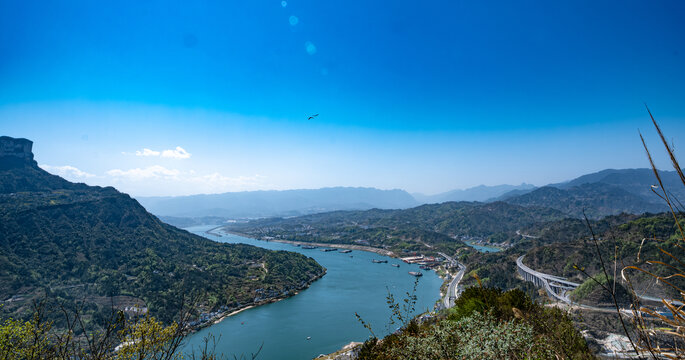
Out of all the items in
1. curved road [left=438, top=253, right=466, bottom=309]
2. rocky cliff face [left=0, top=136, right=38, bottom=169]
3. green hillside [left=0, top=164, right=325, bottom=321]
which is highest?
rocky cliff face [left=0, top=136, right=38, bottom=169]

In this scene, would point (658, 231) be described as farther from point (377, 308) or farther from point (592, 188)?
point (592, 188)

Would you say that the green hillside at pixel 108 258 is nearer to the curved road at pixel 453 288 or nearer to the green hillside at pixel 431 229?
the curved road at pixel 453 288

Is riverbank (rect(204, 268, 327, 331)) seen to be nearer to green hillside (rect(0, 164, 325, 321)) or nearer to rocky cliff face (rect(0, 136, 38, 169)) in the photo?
green hillside (rect(0, 164, 325, 321))

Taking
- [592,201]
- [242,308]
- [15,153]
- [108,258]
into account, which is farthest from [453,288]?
[592,201]

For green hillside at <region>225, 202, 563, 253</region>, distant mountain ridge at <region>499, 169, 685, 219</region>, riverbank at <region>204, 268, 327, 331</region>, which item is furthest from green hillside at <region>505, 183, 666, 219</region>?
riverbank at <region>204, 268, 327, 331</region>

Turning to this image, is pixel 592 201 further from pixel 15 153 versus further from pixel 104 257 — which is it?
pixel 15 153

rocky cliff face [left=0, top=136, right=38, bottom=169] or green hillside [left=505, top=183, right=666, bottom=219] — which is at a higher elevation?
rocky cliff face [left=0, top=136, right=38, bottom=169]
